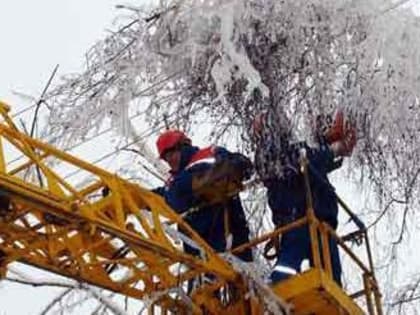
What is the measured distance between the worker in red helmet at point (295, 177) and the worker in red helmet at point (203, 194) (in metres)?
0.27

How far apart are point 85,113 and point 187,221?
1499 mm

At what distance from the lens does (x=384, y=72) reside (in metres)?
9.80

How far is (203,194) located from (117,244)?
1.18m

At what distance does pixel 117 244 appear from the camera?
989 centimetres

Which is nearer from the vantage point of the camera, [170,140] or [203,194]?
[170,140]

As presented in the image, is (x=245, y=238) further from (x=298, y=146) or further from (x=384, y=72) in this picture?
(x=384, y=72)

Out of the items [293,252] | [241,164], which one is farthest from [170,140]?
[293,252]

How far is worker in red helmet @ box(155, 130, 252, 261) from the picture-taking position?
10.3m

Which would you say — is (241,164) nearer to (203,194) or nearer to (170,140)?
(203,194)

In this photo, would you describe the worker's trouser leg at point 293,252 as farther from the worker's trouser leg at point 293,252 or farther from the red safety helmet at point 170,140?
the red safety helmet at point 170,140

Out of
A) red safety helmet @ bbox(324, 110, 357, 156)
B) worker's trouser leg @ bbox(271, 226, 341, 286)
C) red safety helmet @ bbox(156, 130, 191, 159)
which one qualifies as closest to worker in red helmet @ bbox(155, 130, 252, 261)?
red safety helmet @ bbox(156, 130, 191, 159)

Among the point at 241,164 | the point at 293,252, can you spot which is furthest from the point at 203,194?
the point at 293,252

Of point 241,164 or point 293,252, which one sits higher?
point 241,164

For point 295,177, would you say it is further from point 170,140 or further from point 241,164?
point 170,140
